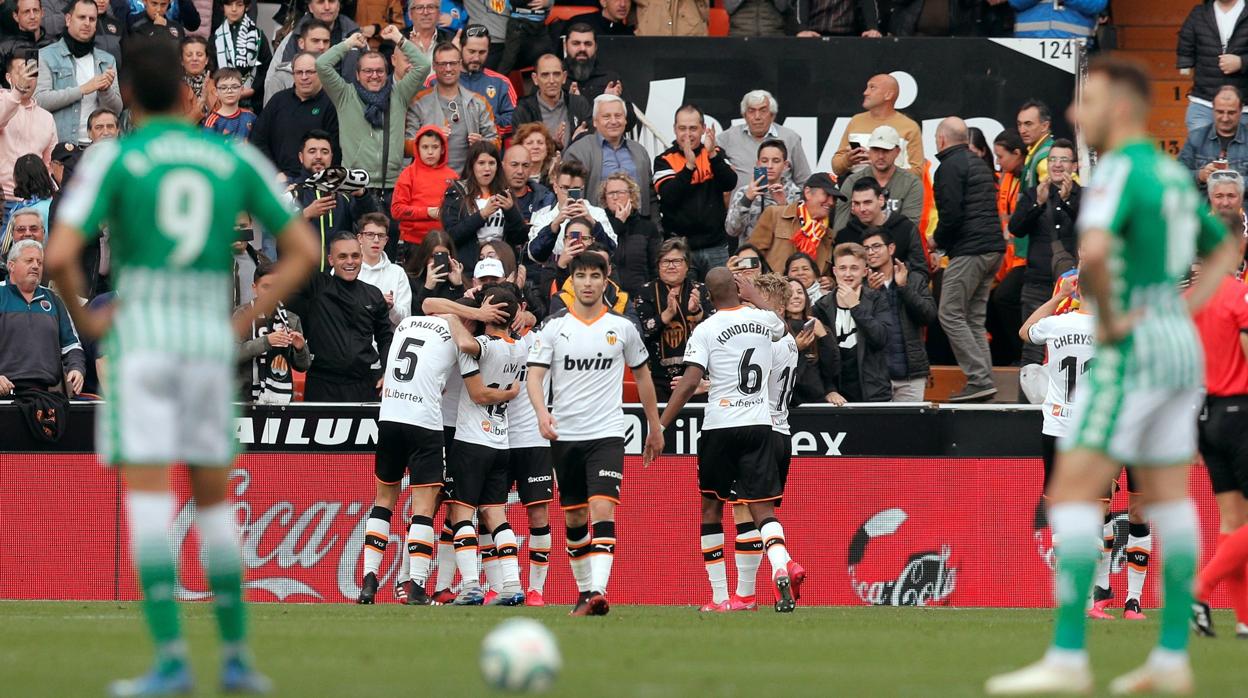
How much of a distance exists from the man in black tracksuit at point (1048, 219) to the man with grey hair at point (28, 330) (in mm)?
8187

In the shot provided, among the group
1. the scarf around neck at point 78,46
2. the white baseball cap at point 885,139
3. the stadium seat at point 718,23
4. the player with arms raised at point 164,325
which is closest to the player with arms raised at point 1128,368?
the player with arms raised at point 164,325

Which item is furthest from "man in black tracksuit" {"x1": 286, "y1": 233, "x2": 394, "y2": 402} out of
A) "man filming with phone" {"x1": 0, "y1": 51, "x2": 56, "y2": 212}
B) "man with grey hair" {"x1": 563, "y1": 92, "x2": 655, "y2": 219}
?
"man filming with phone" {"x1": 0, "y1": 51, "x2": 56, "y2": 212}

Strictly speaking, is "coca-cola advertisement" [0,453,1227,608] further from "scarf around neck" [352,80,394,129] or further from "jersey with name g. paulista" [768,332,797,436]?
"scarf around neck" [352,80,394,129]

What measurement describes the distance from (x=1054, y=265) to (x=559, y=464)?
556cm

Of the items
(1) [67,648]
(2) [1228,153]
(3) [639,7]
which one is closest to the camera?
(1) [67,648]

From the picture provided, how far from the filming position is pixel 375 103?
17.6 m

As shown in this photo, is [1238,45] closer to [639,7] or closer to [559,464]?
[639,7]

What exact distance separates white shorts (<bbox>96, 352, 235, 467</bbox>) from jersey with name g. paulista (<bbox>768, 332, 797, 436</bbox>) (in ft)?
24.2

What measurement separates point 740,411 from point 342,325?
3820 millimetres

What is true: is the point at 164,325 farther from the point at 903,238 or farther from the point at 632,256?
the point at 903,238

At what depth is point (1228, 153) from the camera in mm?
17469


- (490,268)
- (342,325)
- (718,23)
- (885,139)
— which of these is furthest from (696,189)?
(718,23)

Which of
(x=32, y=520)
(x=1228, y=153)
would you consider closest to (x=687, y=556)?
(x=32, y=520)

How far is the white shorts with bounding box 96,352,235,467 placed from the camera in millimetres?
6477
